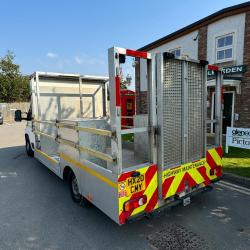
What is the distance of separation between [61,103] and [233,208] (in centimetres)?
509

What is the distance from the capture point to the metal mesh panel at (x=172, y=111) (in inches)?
117

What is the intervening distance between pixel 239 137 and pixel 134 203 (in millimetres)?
4977

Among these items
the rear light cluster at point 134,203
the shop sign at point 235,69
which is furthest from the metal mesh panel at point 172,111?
the shop sign at point 235,69

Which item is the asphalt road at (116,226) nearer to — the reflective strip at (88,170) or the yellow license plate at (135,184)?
the yellow license plate at (135,184)

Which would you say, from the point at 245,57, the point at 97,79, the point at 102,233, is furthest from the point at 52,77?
the point at 245,57

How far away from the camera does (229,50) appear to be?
9758mm

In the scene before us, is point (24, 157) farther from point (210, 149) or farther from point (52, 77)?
point (210, 149)

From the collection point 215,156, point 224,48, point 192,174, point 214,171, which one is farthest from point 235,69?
point 192,174

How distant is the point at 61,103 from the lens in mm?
6293

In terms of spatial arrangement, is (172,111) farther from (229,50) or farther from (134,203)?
(229,50)

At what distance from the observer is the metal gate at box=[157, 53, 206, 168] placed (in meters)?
2.94

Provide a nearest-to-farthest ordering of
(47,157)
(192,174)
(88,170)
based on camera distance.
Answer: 1. (88,170)
2. (192,174)
3. (47,157)

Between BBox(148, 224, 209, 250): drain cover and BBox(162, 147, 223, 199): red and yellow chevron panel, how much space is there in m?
→ 0.56

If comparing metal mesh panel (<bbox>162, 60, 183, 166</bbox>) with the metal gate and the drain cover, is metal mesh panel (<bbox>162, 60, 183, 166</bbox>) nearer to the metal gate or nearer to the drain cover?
the metal gate
